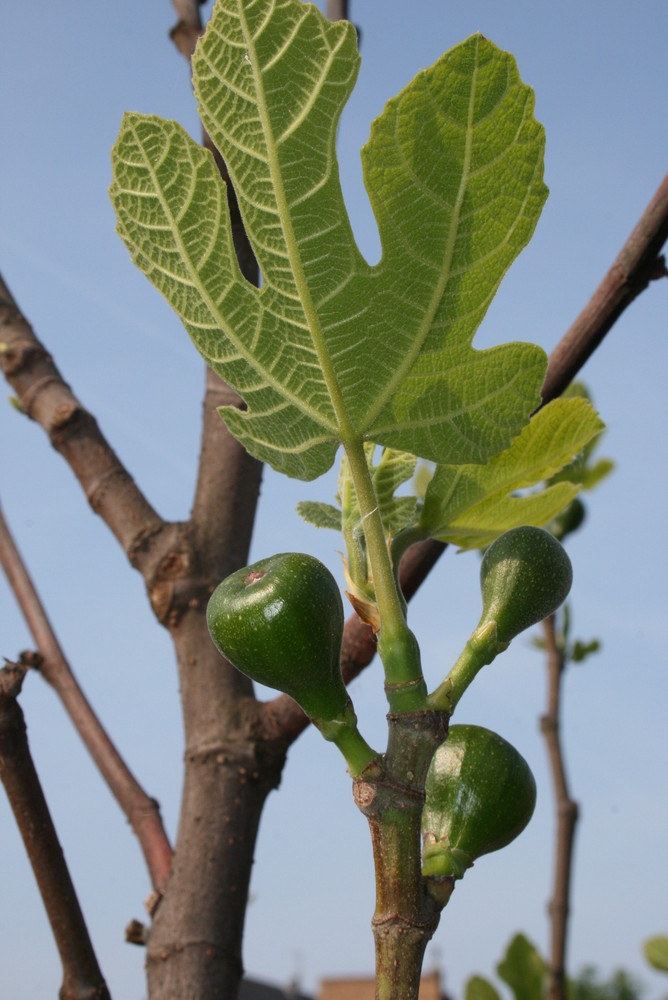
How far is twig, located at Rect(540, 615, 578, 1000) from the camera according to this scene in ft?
6.88

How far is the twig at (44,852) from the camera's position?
0.84m

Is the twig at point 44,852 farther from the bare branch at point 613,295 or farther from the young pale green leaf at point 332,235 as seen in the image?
the bare branch at point 613,295

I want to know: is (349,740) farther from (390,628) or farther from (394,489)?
(394,489)

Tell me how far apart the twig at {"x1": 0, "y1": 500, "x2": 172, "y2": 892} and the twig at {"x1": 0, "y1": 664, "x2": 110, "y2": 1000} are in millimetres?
375

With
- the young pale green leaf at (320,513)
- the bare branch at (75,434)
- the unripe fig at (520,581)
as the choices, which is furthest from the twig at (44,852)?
the bare branch at (75,434)

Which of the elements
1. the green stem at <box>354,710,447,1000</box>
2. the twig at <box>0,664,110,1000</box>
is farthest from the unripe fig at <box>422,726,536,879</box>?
the twig at <box>0,664,110,1000</box>

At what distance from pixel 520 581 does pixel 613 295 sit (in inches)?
22.2

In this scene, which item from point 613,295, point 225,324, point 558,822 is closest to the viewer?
point 225,324

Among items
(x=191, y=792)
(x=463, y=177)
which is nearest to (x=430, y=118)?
(x=463, y=177)

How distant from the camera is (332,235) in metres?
0.77

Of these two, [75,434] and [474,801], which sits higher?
[75,434]

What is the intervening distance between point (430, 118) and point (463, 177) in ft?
0.17

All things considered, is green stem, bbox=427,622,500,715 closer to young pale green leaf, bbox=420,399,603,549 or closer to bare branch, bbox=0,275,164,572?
young pale green leaf, bbox=420,399,603,549

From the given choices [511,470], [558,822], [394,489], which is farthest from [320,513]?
[558,822]
